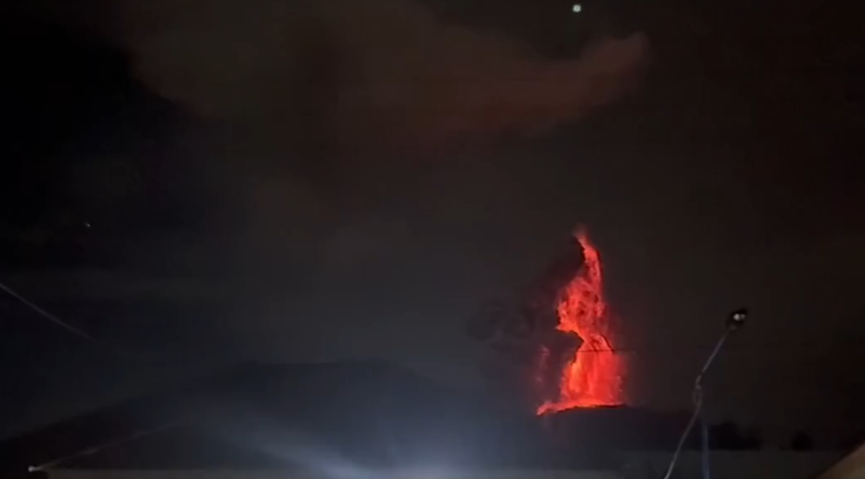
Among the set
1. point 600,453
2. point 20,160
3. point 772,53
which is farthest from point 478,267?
point 20,160

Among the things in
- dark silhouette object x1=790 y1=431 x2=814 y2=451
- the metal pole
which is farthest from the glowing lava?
dark silhouette object x1=790 y1=431 x2=814 y2=451

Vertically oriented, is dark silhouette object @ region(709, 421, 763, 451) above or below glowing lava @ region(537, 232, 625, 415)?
below

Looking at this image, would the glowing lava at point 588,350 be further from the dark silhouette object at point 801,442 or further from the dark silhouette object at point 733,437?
the dark silhouette object at point 801,442

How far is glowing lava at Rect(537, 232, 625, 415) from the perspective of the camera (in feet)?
10.4

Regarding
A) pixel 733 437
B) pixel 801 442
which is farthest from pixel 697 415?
pixel 801 442

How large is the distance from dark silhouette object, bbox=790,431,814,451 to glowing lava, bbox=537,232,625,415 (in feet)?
1.77

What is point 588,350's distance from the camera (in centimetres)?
326

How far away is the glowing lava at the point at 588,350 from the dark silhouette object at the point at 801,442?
1.77 ft

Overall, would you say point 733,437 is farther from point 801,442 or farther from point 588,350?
point 588,350

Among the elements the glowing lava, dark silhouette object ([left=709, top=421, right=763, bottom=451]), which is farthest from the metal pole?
the glowing lava

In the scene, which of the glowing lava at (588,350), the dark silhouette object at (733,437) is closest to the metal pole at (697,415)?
the dark silhouette object at (733,437)

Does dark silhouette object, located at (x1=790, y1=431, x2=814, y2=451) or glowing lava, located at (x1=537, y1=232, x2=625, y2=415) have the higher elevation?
glowing lava, located at (x1=537, y1=232, x2=625, y2=415)

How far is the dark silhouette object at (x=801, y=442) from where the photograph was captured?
3244 mm

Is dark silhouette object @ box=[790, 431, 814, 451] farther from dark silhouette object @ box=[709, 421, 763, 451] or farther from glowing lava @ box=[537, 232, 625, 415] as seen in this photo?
glowing lava @ box=[537, 232, 625, 415]
